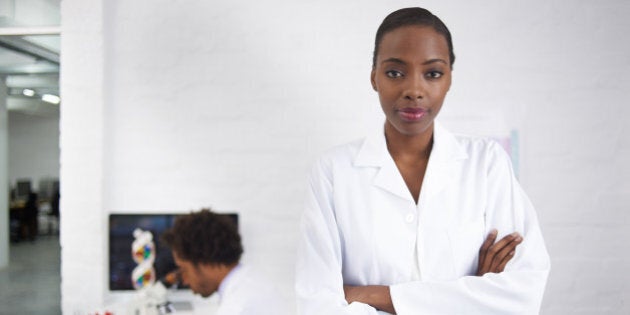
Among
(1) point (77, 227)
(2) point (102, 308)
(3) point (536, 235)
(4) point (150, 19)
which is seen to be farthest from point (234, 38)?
(3) point (536, 235)

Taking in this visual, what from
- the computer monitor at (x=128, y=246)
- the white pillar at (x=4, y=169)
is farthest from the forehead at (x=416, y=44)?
Answer: the white pillar at (x=4, y=169)

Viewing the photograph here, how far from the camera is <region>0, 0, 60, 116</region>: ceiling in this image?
2.28 meters

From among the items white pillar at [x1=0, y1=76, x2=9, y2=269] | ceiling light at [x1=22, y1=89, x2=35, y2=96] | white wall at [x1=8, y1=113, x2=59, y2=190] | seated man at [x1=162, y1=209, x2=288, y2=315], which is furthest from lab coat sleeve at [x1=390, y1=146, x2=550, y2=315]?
white pillar at [x1=0, y1=76, x2=9, y2=269]

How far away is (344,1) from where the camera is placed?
2.03 metres

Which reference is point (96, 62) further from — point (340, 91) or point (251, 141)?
point (340, 91)

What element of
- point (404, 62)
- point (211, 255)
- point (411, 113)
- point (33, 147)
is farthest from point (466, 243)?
point (33, 147)

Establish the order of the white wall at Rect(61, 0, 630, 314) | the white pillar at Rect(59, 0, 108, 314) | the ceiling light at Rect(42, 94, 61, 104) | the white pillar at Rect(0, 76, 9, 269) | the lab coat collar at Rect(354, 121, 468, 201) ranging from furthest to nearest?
the white pillar at Rect(0, 76, 9, 269)
the ceiling light at Rect(42, 94, 61, 104)
the white pillar at Rect(59, 0, 108, 314)
the white wall at Rect(61, 0, 630, 314)
the lab coat collar at Rect(354, 121, 468, 201)

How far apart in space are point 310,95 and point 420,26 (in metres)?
0.91

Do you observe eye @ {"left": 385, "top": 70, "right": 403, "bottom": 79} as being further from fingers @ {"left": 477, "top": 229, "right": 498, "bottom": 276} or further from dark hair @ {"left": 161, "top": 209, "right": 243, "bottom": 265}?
dark hair @ {"left": 161, "top": 209, "right": 243, "bottom": 265}

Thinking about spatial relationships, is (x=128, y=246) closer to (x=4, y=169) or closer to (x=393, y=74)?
(x=4, y=169)

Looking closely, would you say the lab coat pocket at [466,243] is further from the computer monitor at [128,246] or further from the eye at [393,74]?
the computer monitor at [128,246]

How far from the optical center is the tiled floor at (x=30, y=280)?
2.36m

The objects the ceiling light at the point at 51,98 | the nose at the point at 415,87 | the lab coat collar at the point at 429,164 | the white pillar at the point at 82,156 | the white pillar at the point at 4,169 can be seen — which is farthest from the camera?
the white pillar at the point at 4,169

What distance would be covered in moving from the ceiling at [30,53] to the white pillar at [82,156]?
5.8 inches
